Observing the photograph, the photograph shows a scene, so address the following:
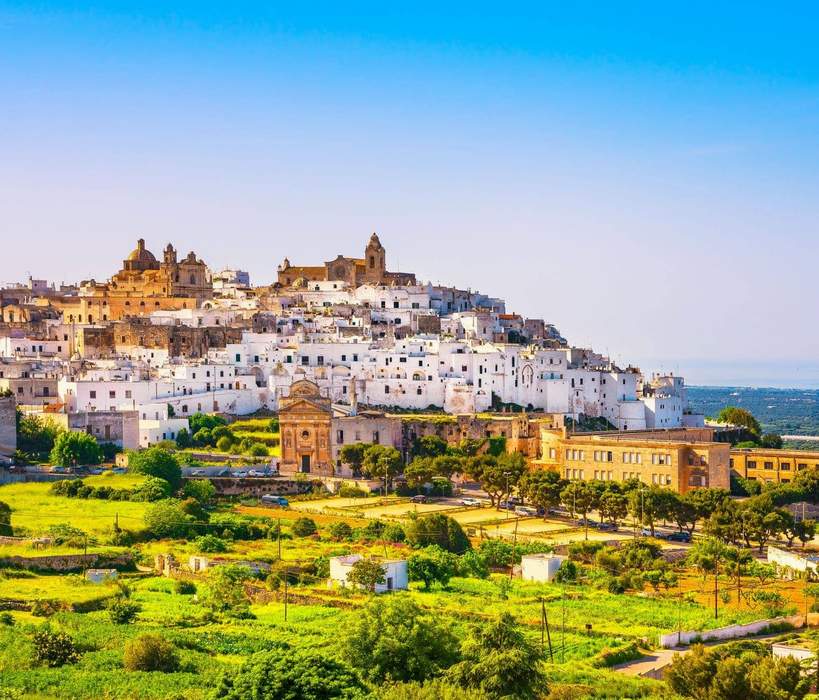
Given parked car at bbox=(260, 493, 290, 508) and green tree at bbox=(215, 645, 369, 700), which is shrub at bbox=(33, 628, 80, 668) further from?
parked car at bbox=(260, 493, 290, 508)

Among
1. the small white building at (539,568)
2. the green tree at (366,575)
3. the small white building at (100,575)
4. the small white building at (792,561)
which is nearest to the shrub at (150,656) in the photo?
the green tree at (366,575)

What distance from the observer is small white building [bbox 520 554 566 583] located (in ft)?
139

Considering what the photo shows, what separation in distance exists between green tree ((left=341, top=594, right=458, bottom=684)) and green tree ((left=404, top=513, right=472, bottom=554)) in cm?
1449

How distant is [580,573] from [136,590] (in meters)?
13.0

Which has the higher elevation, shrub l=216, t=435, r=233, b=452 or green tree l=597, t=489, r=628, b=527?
shrub l=216, t=435, r=233, b=452

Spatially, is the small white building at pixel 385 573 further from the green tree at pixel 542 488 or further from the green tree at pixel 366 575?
the green tree at pixel 542 488

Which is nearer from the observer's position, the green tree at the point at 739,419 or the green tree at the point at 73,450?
the green tree at the point at 73,450

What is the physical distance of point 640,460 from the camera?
5738 centimetres

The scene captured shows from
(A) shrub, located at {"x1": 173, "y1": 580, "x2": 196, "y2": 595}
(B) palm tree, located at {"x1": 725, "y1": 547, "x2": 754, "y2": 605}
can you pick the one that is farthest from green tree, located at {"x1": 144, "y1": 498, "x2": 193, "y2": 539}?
(B) palm tree, located at {"x1": 725, "y1": 547, "x2": 754, "y2": 605}

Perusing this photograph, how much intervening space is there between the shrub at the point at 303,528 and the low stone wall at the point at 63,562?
731 centimetres

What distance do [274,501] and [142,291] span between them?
32.0m

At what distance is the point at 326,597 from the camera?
38.6 metres

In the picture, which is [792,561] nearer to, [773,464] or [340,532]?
[340,532]

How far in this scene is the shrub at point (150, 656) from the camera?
30.6m
